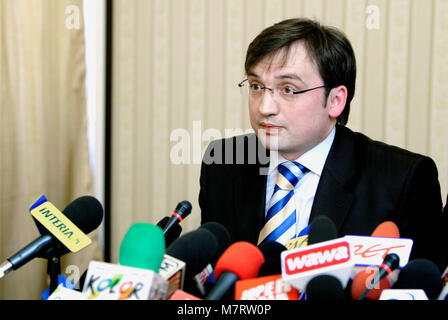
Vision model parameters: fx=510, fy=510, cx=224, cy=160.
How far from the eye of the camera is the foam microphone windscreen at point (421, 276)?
868 mm

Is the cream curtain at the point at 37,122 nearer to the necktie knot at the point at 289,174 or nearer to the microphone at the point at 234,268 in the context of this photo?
the necktie knot at the point at 289,174

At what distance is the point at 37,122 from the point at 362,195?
1705mm

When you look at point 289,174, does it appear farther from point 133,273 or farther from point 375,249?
point 133,273

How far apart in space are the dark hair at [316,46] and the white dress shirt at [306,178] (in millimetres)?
182

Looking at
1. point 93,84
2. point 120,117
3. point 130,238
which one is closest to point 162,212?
point 120,117

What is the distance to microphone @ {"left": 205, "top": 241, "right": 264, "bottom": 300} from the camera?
31.0 inches

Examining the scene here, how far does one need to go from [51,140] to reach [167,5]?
102 centimetres

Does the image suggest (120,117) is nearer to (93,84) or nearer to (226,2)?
(93,84)

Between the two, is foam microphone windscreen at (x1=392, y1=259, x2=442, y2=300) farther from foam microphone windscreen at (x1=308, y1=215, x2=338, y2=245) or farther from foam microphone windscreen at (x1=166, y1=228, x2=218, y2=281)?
foam microphone windscreen at (x1=166, y1=228, x2=218, y2=281)

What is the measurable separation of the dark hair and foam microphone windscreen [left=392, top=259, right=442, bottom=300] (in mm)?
763

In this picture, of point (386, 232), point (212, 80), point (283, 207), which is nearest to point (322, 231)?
point (386, 232)

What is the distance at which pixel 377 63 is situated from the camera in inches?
108
